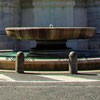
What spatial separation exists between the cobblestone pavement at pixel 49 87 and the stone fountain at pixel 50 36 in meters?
2.62

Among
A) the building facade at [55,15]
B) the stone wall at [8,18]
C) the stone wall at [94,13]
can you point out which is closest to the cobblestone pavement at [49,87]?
the stone wall at [8,18]

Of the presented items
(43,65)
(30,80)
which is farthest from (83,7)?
(30,80)

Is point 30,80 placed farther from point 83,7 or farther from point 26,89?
point 83,7

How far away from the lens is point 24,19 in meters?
29.6

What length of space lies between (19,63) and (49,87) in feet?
10.7

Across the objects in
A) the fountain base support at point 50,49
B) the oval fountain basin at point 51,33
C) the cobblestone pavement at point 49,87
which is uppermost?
the oval fountain basin at point 51,33

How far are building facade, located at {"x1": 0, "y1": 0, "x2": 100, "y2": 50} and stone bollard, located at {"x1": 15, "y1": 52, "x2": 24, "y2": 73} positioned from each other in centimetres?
1379

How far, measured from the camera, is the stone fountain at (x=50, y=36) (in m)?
16.8

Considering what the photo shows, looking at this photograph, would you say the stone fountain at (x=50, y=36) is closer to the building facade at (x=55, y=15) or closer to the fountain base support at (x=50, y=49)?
the fountain base support at (x=50, y=49)

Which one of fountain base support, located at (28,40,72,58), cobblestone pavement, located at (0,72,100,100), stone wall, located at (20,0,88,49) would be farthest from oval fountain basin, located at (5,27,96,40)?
stone wall, located at (20,0,88,49)

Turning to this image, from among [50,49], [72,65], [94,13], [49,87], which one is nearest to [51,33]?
[50,49]

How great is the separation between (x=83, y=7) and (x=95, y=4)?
2.88ft

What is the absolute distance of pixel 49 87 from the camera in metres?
11.9

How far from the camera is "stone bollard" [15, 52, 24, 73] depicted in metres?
14.9
